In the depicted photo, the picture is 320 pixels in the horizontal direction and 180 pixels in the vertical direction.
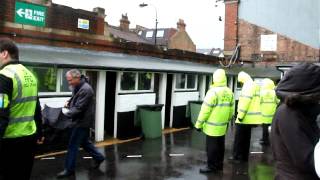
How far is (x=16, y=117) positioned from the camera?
Result: 3.99 meters

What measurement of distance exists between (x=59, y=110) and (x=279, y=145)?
546 cm

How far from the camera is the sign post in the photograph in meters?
10.5

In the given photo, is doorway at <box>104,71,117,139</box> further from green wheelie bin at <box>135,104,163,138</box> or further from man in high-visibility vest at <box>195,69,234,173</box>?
man in high-visibility vest at <box>195,69,234,173</box>

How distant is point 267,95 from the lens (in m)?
10.3

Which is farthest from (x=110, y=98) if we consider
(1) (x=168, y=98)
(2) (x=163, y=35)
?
(2) (x=163, y=35)

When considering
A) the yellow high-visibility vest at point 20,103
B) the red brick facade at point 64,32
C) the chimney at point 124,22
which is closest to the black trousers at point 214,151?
the yellow high-visibility vest at point 20,103

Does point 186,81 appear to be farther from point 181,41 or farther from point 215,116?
point 181,41

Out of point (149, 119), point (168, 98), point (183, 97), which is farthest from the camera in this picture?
point (183, 97)

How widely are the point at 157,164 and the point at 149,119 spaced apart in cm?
305

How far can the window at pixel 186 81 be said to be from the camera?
1392cm

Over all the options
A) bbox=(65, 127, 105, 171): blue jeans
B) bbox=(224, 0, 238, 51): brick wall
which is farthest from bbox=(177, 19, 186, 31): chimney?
bbox=(65, 127, 105, 171): blue jeans

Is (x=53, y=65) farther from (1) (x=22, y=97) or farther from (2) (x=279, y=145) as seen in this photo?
(2) (x=279, y=145)

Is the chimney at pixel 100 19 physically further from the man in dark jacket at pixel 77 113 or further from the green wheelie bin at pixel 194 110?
the man in dark jacket at pixel 77 113

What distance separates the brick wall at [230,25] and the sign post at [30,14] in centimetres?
1446
